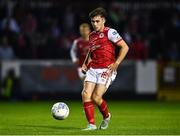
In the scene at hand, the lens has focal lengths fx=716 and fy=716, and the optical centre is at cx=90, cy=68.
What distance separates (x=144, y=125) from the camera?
14.5 m

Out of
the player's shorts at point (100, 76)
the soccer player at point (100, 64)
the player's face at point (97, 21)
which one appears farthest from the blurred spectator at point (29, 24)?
the player's face at point (97, 21)

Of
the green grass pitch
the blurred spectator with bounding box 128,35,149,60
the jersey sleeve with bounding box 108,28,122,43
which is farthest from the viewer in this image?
the blurred spectator with bounding box 128,35,149,60

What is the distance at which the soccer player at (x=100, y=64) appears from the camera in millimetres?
13164

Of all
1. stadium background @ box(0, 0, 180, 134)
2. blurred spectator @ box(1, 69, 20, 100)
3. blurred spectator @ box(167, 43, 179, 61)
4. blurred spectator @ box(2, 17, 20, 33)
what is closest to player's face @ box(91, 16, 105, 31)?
stadium background @ box(0, 0, 180, 134)

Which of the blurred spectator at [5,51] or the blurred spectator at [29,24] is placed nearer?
the blurred spectator at [5,51]

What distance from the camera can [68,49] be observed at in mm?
25578

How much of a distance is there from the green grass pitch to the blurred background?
4.90ft

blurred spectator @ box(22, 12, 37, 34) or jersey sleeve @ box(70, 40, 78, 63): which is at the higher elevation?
jersey sleeve @ box(70, 40, 78, 63)

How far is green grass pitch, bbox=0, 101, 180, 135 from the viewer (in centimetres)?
1280

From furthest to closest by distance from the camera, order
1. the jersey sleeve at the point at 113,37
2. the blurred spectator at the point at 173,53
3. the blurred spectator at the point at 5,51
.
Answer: the blurred spectator at the point at 173,53
the blurred spectator at the point at 5,51
the jersey sleeve at the point at 113,37

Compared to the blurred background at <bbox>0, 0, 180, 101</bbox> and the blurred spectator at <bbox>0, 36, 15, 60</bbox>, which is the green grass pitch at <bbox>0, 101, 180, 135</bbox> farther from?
the blurred spectator at <bbox>0, 36, 15, 60</bbox>

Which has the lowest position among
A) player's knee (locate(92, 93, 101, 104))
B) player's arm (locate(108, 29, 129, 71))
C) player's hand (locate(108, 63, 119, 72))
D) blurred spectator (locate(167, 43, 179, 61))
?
blurred spectator (locate(167, 43, 179, 61))

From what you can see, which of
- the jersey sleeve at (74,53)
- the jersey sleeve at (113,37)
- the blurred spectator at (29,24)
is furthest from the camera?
the blurred spectator at (29,24)

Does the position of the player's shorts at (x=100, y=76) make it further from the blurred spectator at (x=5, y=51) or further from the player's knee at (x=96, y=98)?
the blurred spectator at (x=5, y=51)
